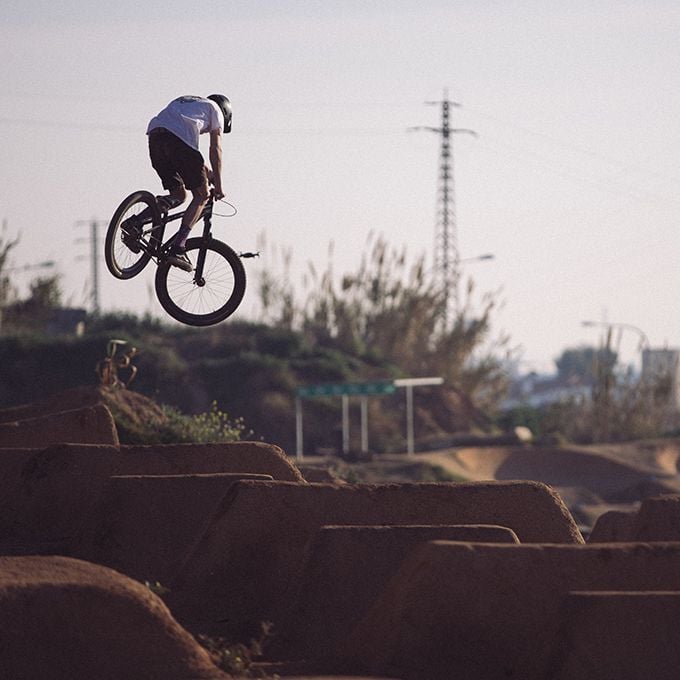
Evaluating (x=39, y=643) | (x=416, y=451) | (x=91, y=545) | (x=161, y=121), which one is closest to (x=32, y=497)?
(x=91, y=545)

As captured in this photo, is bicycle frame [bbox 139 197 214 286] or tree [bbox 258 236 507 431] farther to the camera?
tree [bbox 258 236 507 431]

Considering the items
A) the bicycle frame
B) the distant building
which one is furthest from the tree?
the bicycle frame

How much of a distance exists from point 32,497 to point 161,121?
276cm

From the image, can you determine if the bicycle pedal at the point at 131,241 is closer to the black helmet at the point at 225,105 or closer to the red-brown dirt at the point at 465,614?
the black helmet at the point at 225,105

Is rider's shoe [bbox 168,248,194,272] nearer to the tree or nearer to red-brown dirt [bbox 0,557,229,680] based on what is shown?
red-brown dirt [bbox 0,557,229,680]

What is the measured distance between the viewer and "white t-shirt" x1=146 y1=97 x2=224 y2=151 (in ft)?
36.9

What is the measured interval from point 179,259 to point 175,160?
72 cm

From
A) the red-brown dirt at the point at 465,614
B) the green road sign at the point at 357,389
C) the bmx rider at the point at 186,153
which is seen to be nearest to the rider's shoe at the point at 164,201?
the bmx rider at the point at 186,153

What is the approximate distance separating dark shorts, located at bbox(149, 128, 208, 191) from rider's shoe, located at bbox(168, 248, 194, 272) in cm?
47

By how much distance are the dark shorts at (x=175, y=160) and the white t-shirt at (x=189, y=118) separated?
0.05m

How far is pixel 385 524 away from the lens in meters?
9.45

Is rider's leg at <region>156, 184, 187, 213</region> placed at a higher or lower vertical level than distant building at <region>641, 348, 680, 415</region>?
higher

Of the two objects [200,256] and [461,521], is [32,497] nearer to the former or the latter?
[200,256]

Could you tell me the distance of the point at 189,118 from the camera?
11.2 meters
